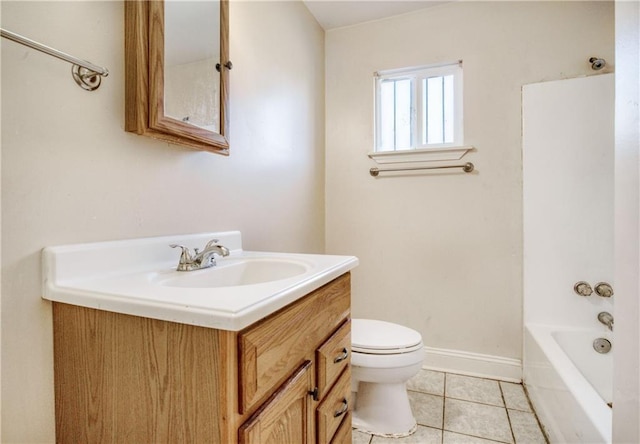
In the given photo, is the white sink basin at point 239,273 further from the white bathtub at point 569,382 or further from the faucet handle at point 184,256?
the white bathtub at point 569,382

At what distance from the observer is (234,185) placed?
1.37 m

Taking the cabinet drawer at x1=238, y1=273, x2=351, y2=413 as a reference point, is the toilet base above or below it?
below

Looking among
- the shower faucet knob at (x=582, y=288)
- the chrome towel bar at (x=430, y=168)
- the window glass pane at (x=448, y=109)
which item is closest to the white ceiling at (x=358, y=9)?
the window glass pane at (x=448, y=109)

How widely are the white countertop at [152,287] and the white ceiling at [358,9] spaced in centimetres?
178

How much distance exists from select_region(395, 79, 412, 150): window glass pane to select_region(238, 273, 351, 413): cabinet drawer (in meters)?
1.53

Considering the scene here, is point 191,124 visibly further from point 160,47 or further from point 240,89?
point 240,89

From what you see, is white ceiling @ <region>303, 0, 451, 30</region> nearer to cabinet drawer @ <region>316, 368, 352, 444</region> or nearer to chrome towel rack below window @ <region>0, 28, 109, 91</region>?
chrome towel rack below window @ <region>0, 28, 109, 91</region>

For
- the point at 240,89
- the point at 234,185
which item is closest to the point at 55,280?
the point at 234,185

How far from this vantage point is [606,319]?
5.51ft

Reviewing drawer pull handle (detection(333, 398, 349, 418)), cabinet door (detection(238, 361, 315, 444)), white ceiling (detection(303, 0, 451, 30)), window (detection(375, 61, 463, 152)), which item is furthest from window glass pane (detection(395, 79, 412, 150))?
cabinet door (detection(238, 361, 315, 444))

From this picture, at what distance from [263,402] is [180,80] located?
3.12ft

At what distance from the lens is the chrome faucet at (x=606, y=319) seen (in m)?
1.65

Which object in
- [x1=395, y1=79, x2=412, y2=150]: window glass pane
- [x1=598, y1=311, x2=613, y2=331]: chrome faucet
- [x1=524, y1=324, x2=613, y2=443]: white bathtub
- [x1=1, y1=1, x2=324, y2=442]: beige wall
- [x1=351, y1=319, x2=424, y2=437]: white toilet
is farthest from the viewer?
[x1=395, y1=79, x2=412, y2=150]: window glass pane

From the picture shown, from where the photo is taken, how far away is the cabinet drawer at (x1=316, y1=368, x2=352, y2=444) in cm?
88
